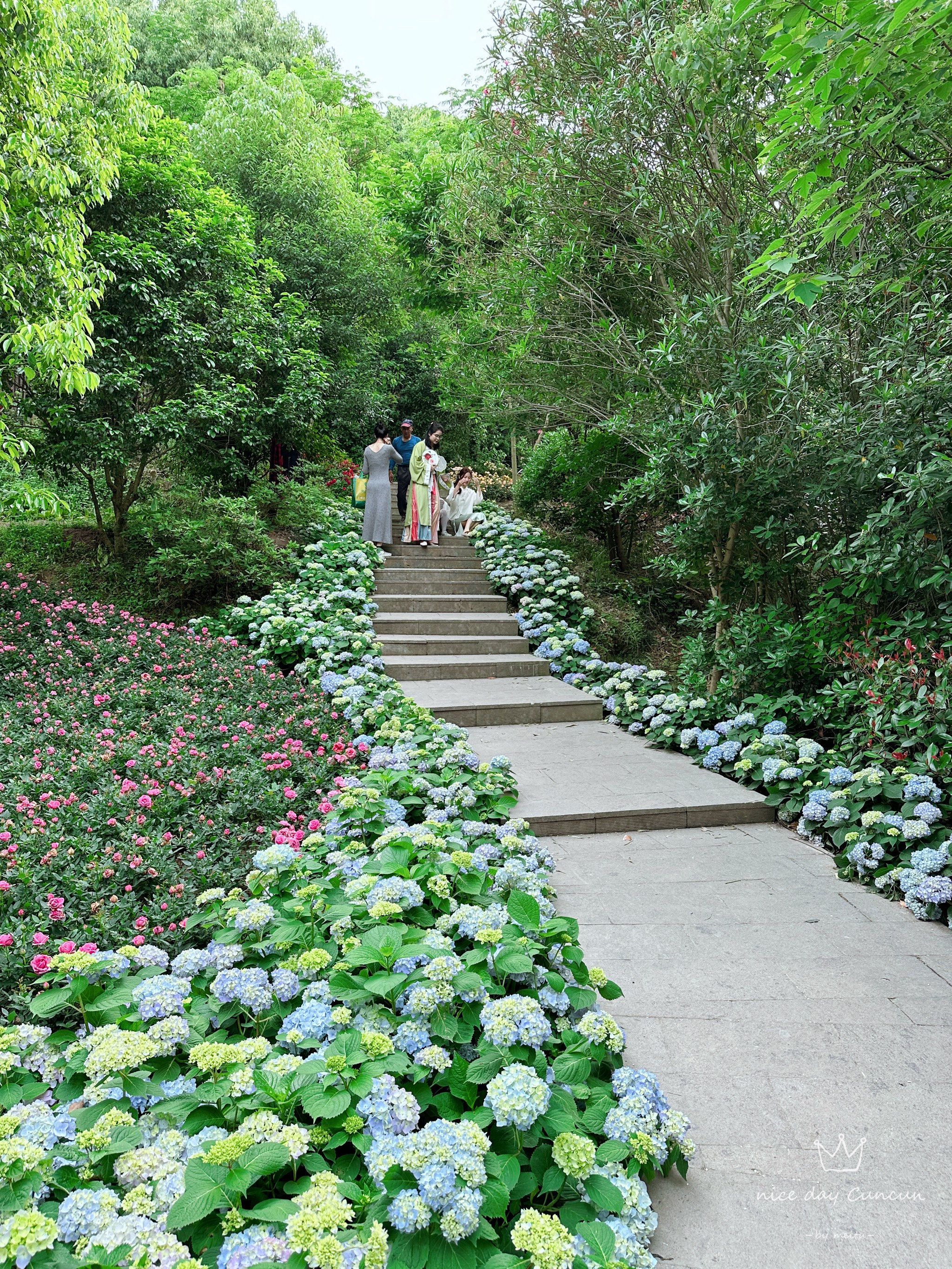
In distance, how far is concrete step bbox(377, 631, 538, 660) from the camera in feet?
21.7

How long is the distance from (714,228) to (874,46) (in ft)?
8.17

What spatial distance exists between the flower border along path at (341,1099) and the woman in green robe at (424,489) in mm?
7095

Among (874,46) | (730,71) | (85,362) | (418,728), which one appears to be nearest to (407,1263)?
(418,728)

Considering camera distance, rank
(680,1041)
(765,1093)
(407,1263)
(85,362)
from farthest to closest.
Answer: (85,362)
(680,1041)
(765,1093)
(407,1263)

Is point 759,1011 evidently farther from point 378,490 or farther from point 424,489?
point 424,489

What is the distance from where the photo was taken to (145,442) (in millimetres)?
7191

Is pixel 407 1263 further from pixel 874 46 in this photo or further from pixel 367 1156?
pixel 874 46

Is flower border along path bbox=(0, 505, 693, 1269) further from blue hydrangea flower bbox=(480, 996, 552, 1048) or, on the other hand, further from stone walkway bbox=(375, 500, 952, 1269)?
stone walkway bbox=(375, 500, 952, 1269)

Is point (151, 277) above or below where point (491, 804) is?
above

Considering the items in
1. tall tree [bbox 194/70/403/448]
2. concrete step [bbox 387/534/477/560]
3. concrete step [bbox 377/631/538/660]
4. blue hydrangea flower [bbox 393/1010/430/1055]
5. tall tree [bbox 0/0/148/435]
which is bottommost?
blue hydrangea flower [bbox 393/1010/430/1055]

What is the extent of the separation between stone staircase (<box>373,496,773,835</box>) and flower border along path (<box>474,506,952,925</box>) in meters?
0.13

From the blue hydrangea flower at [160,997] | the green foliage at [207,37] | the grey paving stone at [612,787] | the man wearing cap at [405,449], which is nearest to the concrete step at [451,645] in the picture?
the grey paving stone at [612,787]

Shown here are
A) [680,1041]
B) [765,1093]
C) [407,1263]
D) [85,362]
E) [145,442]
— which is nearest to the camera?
[407,1263]

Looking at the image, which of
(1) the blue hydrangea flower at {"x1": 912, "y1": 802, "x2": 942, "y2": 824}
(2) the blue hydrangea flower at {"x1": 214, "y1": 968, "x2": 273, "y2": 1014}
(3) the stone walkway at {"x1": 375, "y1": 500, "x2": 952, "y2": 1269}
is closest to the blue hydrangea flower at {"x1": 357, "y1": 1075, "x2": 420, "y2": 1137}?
(2) the blue hydrangea flower at {"x1": 214, "y1": 968, "x2": 273, "y2": 1014}
